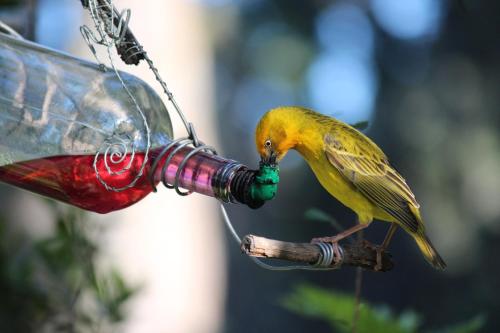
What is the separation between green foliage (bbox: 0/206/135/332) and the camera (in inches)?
81.6

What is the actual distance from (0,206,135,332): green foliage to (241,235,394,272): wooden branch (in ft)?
2.92

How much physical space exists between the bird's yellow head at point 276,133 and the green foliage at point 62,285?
713 millimetres

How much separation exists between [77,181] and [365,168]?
2.68 ft

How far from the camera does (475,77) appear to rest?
602cm

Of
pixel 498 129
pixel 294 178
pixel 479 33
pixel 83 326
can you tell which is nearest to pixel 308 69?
pixel 294 178

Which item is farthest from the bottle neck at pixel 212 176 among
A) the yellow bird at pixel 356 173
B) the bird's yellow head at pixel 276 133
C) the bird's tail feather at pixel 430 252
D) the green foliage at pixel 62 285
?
the green foliage at pixel 62 285

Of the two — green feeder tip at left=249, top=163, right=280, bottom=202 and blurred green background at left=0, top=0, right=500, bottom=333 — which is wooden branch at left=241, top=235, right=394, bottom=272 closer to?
green feeder tip at left=249, top=163, right=280, bottom=202

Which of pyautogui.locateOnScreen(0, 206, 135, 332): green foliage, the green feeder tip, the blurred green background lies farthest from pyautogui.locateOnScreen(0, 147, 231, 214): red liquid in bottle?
the blurred green background

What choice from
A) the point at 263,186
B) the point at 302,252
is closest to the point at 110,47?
the point at 263,186

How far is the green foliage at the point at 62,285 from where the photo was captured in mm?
2072

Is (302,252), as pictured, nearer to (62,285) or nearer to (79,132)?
(79,132)

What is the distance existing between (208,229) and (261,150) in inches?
107

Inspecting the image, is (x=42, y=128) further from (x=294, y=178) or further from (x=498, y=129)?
(x=294, y=178)

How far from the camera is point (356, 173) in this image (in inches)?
72.7
